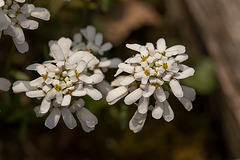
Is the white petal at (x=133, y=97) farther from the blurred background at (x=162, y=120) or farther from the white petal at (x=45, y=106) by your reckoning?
the blurred background at (x=162, y=120)

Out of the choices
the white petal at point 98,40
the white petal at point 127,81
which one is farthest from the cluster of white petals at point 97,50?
the white petal at point 127,81

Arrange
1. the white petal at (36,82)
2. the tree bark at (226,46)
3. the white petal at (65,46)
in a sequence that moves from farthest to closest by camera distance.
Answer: the tree bark at (226,46), the white petal at (65,46), the white petal at (36,82)

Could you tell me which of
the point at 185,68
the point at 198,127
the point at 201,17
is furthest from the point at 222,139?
the point at 185,68

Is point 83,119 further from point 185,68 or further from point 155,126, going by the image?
point 155,126

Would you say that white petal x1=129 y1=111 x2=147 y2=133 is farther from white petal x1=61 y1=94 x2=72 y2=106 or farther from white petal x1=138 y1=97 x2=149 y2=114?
white petal x1=61 y1=94 x2=72 y2=106

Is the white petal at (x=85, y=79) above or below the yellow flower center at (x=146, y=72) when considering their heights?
above

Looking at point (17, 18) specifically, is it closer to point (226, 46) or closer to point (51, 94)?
point (51, 94)
